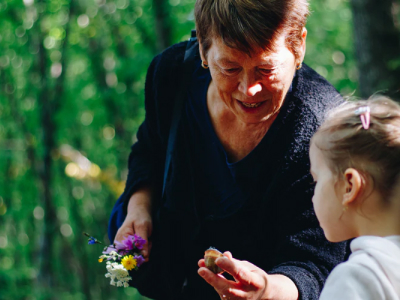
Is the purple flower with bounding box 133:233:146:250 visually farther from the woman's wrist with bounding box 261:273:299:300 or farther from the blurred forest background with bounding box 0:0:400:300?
the blurred forest background with bounding box 0:0:400:300

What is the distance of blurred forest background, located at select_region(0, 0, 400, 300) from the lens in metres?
5.05

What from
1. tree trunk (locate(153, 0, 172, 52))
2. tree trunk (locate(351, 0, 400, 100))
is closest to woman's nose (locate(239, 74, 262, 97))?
tree trunk (locate(351, 0, 400, 100))

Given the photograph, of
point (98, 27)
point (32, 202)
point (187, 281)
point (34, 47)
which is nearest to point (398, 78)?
point (187, 281)

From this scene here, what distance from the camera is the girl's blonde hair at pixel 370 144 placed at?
1.49 meters

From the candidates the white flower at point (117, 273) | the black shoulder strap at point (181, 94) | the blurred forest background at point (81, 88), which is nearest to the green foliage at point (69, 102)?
the blurred forest background at point (81, 88)

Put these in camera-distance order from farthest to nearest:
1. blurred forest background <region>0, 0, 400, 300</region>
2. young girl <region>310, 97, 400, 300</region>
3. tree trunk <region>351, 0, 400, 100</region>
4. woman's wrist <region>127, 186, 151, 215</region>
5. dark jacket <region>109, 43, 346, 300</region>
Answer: blurred forest background <region>0, 0, 400, 300</region>, tree trunk <region>351, 0, 400, 100</region>, woman's wrist <region>127, 186, 151, 215</region>, dark jacket <region>109, 43, 346, 300</region>, young girl <region>310, 97, 400, 300</region>

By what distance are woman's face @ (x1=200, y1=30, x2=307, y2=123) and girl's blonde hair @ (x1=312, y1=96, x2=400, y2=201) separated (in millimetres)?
344

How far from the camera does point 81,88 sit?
7.20 metres

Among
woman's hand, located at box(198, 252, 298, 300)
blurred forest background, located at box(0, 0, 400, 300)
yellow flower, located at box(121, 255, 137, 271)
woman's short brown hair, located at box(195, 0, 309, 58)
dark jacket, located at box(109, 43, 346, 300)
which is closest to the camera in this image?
woman's hand, located at box(198, 252, 298, 300)

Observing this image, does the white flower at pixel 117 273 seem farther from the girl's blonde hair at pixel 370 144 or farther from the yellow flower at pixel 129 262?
the girl's blonde hair at pixel 370 144

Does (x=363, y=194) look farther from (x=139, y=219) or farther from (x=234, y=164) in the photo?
(x=139, y=219)

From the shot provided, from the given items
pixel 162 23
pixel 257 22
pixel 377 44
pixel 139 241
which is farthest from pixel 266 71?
pixel 162 23

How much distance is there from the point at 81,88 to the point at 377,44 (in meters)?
4.48

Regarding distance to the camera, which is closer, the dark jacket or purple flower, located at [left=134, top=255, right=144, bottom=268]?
the dark jacket
